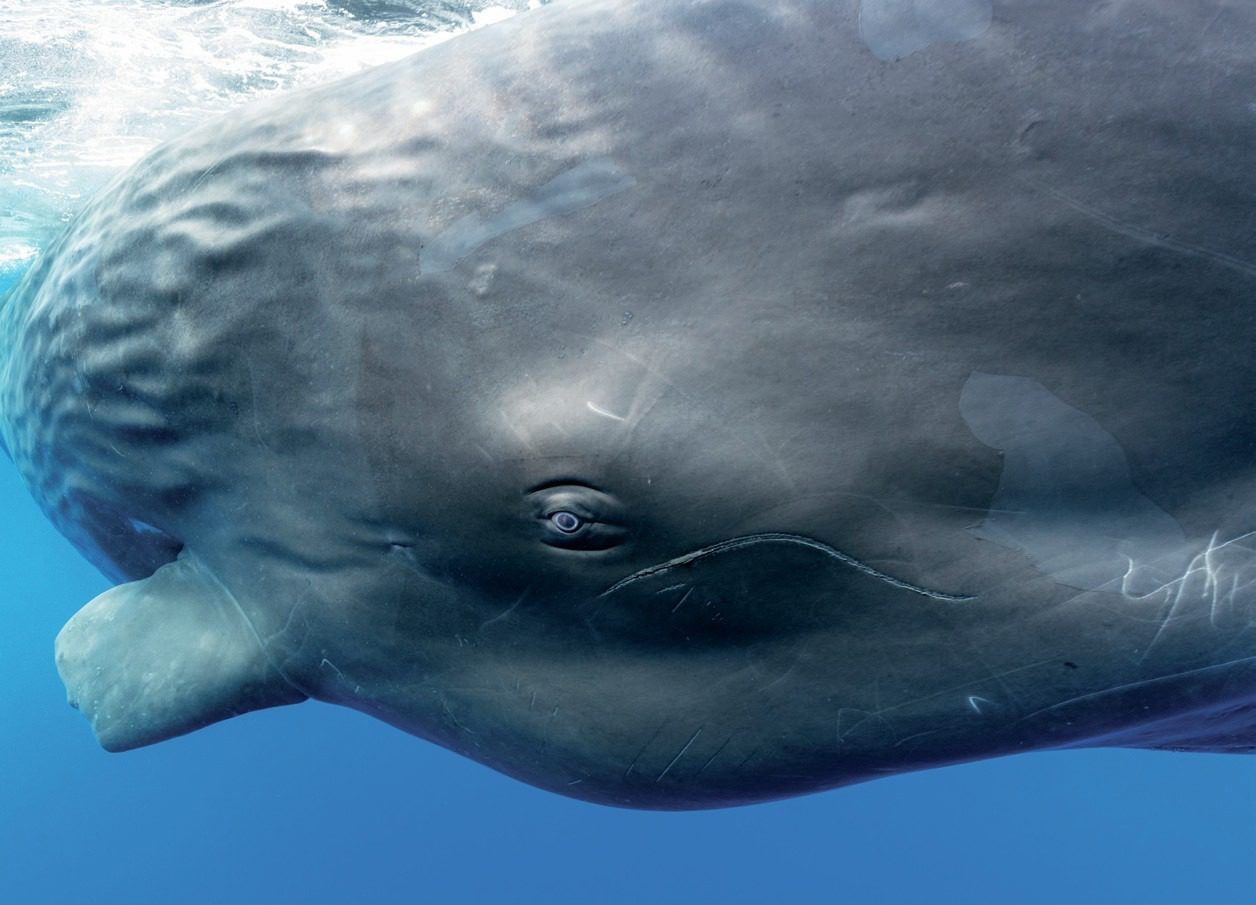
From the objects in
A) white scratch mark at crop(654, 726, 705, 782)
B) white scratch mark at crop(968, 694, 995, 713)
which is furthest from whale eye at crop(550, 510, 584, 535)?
white scratch mark at crop(968, 694, 995, 713)

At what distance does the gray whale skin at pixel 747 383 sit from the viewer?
101 inches

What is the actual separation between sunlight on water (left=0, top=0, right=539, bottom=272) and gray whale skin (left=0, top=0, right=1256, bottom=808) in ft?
35.5

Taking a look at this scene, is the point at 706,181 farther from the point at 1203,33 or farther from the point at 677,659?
the point at 677,659

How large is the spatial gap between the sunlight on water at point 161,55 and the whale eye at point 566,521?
11.9 meters

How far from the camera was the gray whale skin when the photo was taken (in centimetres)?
255

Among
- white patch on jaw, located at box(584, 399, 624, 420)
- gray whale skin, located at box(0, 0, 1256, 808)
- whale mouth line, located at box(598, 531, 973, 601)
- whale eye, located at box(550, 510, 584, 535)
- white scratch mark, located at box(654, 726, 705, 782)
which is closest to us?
gray whale skin, located at box(0, 0, 1256, 808)

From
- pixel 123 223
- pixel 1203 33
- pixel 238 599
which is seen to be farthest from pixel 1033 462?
pixel 123 223

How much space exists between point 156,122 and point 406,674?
52.6ft

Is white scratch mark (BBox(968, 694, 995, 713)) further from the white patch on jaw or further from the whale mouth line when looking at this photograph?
the white patch on jaw

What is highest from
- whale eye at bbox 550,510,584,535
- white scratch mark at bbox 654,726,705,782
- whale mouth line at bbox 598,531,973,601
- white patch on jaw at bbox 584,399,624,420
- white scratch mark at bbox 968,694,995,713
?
white patch on jaw at bbox 584,399,624,420

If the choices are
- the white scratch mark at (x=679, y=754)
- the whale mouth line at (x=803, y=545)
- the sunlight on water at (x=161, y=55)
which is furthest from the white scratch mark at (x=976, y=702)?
the sunlight on water at (x=161, y=55)

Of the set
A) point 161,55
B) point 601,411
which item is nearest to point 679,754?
point 601,411

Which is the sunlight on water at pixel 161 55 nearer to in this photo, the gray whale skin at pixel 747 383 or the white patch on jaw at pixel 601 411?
the gray whale skin at pixel 747 383

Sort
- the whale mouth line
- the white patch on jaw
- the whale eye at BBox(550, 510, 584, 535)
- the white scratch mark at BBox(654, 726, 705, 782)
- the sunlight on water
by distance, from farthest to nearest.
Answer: the sunlight on water, the white scratch mark at BBox(654, 726, 705, 782), the whale eye at BBox(550, 510, 584, 535), the white patch on jaw, the whale mouth line
